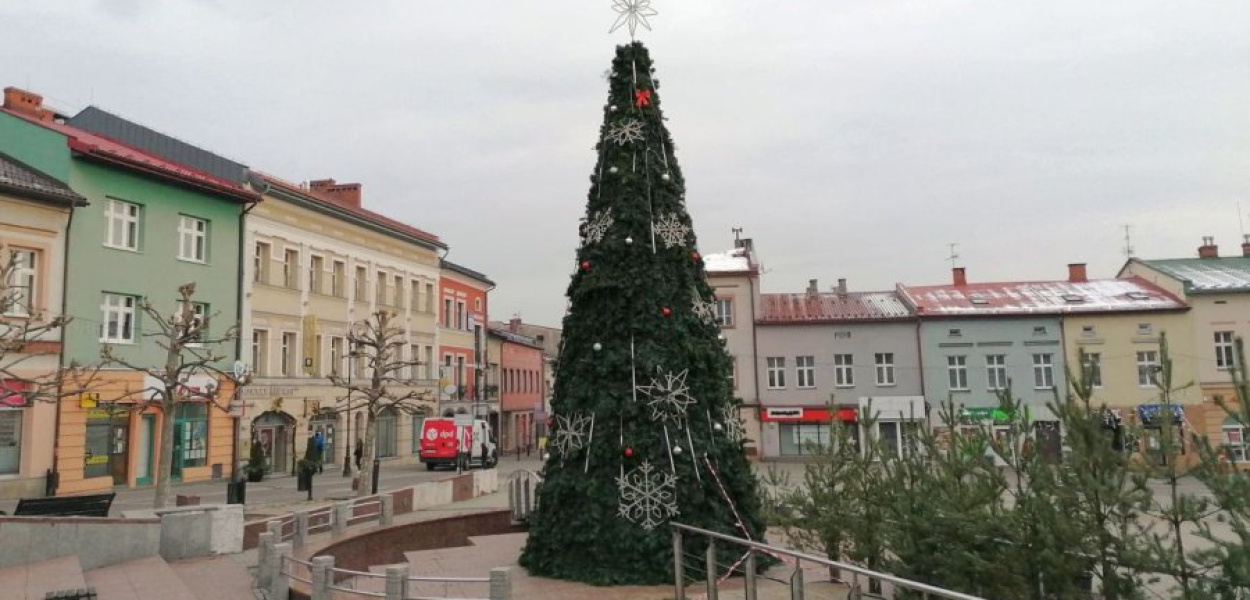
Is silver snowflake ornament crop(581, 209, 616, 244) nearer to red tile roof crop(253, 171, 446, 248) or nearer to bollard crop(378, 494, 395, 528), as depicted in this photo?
bollard crop(378, 494, 395, 528)

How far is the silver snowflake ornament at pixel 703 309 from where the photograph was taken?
35.3ft

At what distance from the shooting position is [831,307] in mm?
42844

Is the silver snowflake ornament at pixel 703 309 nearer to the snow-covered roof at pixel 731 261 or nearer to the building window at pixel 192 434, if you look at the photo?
the building window at pixel 192 434

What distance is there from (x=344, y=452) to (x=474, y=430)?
576 centimetres

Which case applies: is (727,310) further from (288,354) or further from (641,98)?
(641,98)

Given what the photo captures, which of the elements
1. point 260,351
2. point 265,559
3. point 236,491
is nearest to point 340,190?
point 260,351

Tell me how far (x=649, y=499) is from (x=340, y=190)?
36761 millimetres

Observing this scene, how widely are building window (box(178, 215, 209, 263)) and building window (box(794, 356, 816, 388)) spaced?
26052mm

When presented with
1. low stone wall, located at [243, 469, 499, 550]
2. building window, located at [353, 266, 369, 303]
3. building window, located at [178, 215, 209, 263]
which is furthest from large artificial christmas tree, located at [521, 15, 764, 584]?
building window, located at [353, 266, 369, 303]

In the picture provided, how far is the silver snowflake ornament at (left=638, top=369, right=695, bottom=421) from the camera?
10164mm

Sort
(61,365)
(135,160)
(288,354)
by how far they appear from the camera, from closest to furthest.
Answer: (61,365)
(135,160)
(288,354)

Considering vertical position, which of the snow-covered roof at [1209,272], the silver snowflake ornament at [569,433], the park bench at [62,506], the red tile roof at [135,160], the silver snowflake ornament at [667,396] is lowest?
the park bench at [62,506]

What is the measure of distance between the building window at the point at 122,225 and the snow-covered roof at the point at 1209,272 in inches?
1678

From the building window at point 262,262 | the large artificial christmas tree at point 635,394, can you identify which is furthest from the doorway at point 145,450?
the large artificial christmas tree at point 635,394
